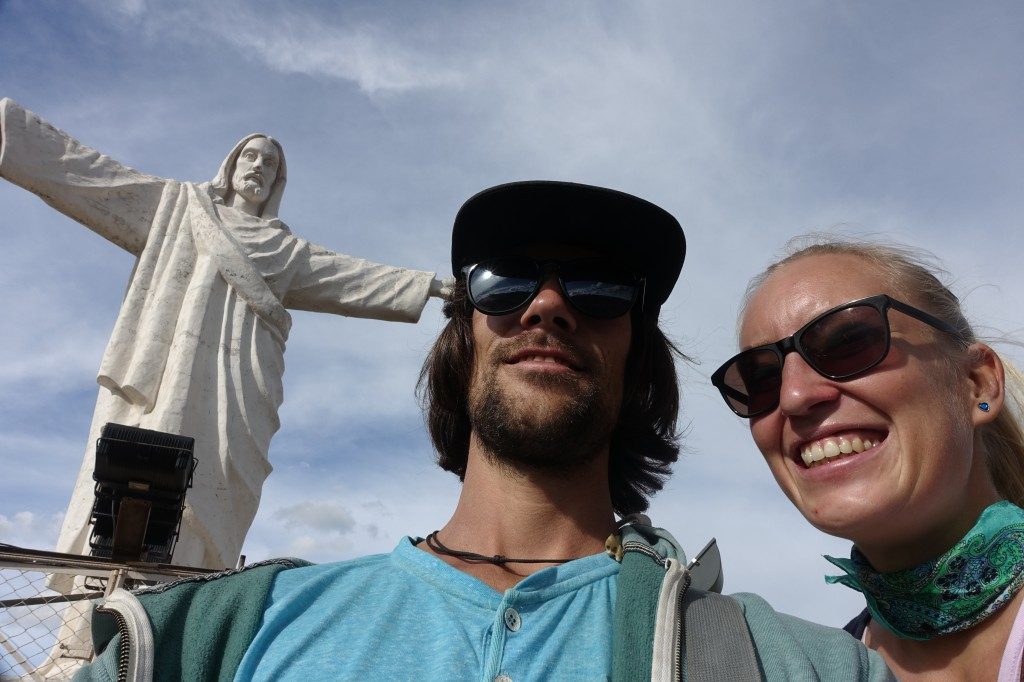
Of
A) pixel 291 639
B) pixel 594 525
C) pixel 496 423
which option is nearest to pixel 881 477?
pixel 594 525

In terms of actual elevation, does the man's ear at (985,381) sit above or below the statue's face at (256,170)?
below

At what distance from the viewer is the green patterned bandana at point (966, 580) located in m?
1.53

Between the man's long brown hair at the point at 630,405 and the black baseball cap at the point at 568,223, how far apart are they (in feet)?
0.60

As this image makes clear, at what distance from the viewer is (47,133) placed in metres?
4.65

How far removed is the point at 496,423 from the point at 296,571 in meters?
0.46

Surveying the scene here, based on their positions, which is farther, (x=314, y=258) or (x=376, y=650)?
(x=314, y=258)

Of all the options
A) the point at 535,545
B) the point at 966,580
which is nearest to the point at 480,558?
the point at 535,545

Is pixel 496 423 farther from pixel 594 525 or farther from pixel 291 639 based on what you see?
pixel 291 639

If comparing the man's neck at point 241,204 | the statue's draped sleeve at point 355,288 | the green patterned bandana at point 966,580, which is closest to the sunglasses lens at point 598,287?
the green patterned bandana at point 966,580

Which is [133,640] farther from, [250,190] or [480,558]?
[250,190]

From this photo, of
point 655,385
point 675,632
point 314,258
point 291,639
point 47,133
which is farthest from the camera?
point 314,258

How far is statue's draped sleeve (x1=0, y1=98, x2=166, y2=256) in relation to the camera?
4520mm

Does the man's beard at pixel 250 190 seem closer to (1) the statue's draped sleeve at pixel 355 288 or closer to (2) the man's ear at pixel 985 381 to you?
(1) the statue's draped sleeve at pixel 355 288

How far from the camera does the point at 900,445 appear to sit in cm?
150
